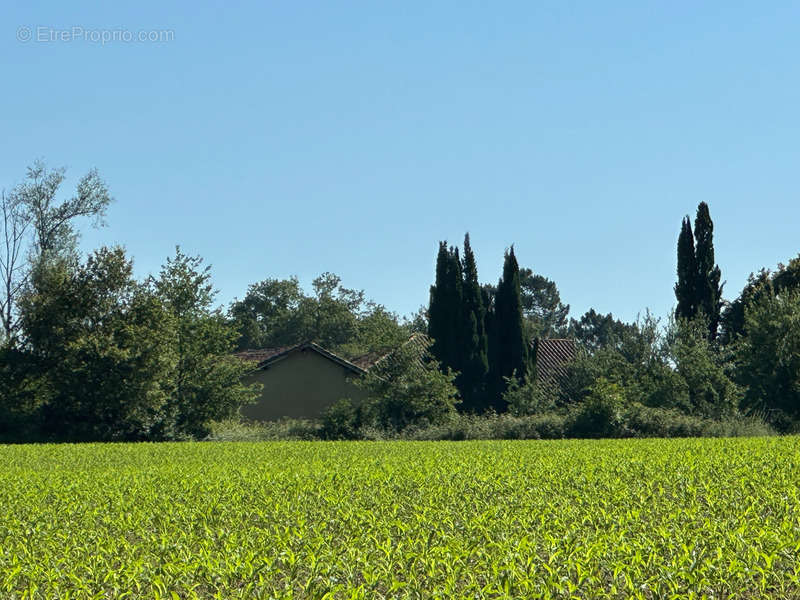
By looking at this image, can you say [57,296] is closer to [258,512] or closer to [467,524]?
[258,512]

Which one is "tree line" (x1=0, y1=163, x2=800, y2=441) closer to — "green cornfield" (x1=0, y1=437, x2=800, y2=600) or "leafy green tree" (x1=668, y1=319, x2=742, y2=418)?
"leafy green tree" (x1=668, y1=319, x2=742, y2=418)

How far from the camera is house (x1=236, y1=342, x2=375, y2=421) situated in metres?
51.6

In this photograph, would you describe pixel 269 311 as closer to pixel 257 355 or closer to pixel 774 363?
pixel 257 355

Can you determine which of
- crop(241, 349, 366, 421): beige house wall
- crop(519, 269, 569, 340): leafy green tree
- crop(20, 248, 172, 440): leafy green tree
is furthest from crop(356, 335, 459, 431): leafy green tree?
crop(519, 269, 569, 340): leafy green tree

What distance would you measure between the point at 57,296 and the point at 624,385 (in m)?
23.9

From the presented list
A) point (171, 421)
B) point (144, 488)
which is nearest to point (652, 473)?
point (144, 488)

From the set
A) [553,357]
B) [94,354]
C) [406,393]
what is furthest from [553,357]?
[94,354]

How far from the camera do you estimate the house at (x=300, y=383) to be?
51.6m

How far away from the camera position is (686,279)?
51.2 meters

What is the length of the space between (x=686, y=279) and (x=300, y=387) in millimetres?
21327

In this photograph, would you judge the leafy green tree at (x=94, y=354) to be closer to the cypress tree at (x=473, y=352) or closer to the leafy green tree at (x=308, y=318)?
the cypress tree at (x=473, y=352)

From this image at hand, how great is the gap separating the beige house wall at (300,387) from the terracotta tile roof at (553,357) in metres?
11.1

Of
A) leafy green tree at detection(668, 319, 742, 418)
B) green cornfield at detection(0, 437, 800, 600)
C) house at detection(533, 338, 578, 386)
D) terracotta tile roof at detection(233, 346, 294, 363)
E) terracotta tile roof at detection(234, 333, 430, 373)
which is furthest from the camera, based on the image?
terracotta tile roof at detection(233, 346, 294, 363)

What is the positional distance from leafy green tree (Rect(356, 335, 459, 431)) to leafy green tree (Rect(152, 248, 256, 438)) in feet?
21.4
